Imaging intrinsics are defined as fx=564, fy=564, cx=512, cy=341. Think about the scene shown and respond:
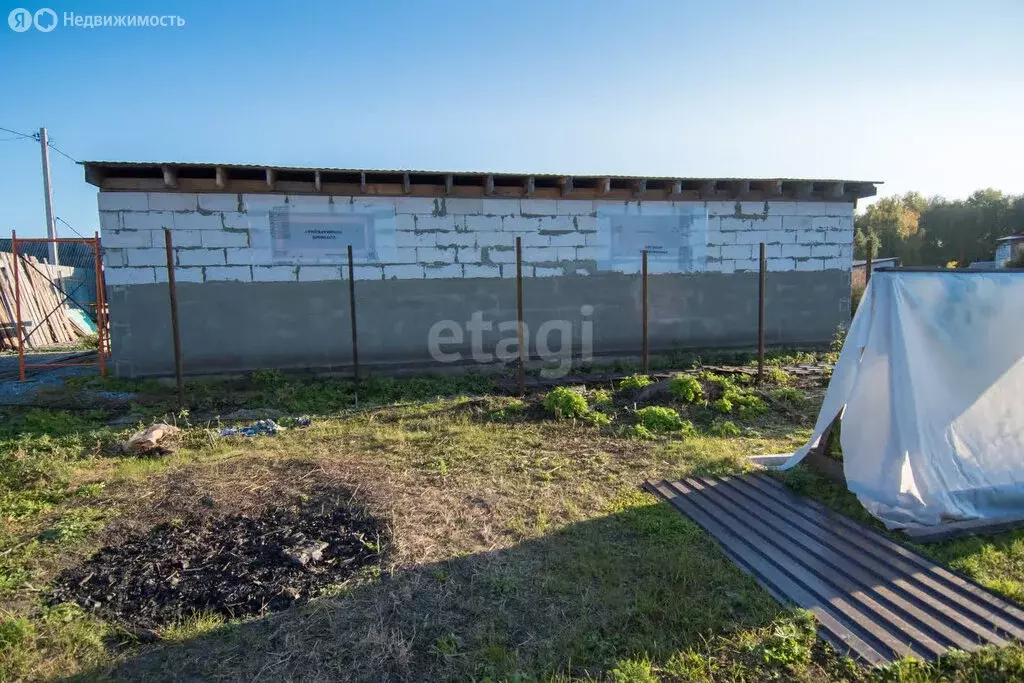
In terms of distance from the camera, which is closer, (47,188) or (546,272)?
(546,272)

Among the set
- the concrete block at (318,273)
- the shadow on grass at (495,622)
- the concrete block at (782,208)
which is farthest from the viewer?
the concrete block at (782,208)

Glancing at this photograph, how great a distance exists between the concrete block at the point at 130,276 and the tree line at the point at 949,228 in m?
31.8

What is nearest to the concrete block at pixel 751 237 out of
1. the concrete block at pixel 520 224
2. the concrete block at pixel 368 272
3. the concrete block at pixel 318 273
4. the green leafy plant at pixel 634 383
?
the concrete block at pixel 520 224

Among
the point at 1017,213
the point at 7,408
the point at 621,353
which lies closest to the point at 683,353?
the point at 621,353

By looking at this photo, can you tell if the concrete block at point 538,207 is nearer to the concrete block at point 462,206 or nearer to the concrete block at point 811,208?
the concrete block at point 462,206

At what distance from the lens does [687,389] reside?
7.14m

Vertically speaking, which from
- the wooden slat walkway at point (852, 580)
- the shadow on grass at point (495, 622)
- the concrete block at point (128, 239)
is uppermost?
the concrete block at point (128, 239)

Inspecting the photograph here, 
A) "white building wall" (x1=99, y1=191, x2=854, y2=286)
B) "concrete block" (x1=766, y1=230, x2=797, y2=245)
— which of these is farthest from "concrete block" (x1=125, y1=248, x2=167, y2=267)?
"concrete block" (x1=766, y1=230, x2=797, y2=245)

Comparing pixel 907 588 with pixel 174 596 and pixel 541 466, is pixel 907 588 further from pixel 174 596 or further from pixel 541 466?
pixel 174 596

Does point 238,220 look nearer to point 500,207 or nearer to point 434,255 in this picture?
point 434,255

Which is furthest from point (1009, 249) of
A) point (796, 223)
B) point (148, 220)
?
point (148, 220)

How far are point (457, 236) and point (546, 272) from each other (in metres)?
1.68

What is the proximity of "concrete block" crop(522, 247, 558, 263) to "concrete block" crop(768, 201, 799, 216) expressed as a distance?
14.3ft

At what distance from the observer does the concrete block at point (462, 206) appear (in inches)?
372
